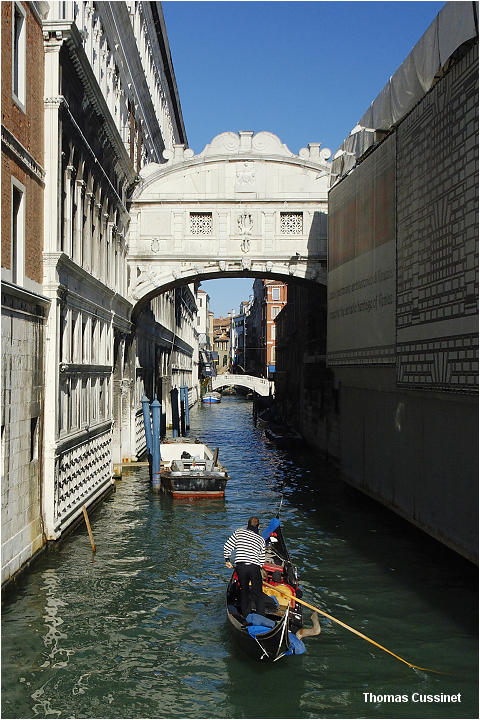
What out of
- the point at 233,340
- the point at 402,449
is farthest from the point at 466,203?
the point at 233,340

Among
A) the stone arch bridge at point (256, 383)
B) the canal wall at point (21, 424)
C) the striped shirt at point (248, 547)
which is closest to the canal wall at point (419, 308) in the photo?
the striped shirt at point (248, 547)

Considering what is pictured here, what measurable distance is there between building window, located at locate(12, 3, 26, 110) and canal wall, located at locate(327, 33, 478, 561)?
6629 millimetres

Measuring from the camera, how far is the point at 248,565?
880 centimetres

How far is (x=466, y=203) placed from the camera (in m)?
10.7

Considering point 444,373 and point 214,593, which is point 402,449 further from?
point 214,593

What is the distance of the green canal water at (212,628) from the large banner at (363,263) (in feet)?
13.5

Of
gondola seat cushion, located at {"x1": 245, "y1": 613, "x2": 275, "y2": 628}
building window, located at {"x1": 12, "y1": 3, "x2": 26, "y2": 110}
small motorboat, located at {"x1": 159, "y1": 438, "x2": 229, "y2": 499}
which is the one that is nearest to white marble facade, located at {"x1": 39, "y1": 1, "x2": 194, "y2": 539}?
building window, located at {"x1": 12, "y1": 3, "x2": 26, "y2": 110}

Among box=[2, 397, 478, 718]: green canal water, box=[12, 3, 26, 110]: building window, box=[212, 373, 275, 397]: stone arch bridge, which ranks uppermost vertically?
box=[12, 3, 26, 110]: building window

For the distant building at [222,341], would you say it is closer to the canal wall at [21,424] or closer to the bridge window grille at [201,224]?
the bridge window grille at [201,224]

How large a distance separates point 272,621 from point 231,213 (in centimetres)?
1434

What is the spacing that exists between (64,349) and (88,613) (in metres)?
5.10

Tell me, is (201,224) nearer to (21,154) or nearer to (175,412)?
(21,154)

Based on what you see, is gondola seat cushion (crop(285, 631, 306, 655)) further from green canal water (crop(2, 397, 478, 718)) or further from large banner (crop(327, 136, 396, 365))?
large banner (crop(327, 136, 396, 365))

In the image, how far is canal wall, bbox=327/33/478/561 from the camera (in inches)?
430
